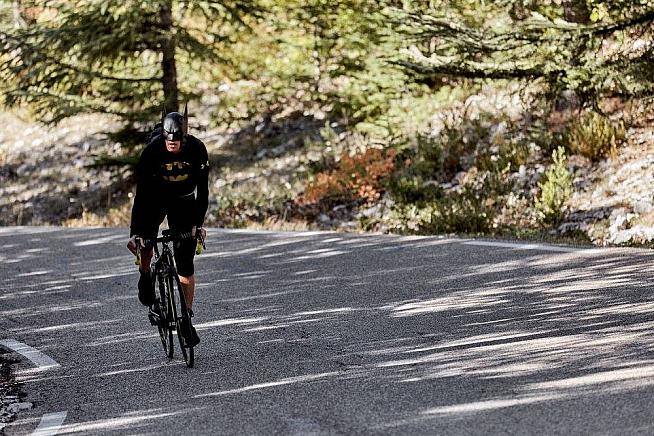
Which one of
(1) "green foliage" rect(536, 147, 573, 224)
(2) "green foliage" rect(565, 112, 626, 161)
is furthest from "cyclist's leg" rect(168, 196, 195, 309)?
(2) "green foliage" rect(565, 112, 626, 161)

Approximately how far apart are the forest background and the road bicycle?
21.9 feet

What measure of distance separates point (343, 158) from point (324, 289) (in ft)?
33.2

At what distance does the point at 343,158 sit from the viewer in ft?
67.4

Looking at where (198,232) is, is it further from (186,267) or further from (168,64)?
(168,64)

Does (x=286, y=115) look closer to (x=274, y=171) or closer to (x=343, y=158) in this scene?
(x=274, y=171)

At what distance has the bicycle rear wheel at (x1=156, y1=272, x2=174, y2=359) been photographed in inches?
316

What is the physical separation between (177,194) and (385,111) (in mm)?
13666

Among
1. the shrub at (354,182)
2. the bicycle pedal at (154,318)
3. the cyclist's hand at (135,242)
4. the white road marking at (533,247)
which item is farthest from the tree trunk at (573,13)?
the cyclist's hand at (135,242)

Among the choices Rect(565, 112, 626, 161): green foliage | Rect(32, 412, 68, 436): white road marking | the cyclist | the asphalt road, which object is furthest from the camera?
Rect(565, 112, 626, 161): green foliage

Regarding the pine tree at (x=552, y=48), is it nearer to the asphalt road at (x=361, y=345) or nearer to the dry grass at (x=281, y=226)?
the asphalt road at (x=361, y=345)

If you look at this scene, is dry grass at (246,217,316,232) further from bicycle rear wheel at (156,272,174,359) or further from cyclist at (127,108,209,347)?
cyclist at (127,108,209,347)

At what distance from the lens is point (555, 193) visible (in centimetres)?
1517

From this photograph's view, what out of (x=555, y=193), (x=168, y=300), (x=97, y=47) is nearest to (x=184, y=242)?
(x=168, y=300)

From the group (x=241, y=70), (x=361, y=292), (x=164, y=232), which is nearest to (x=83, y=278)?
(x=361, y=292)
